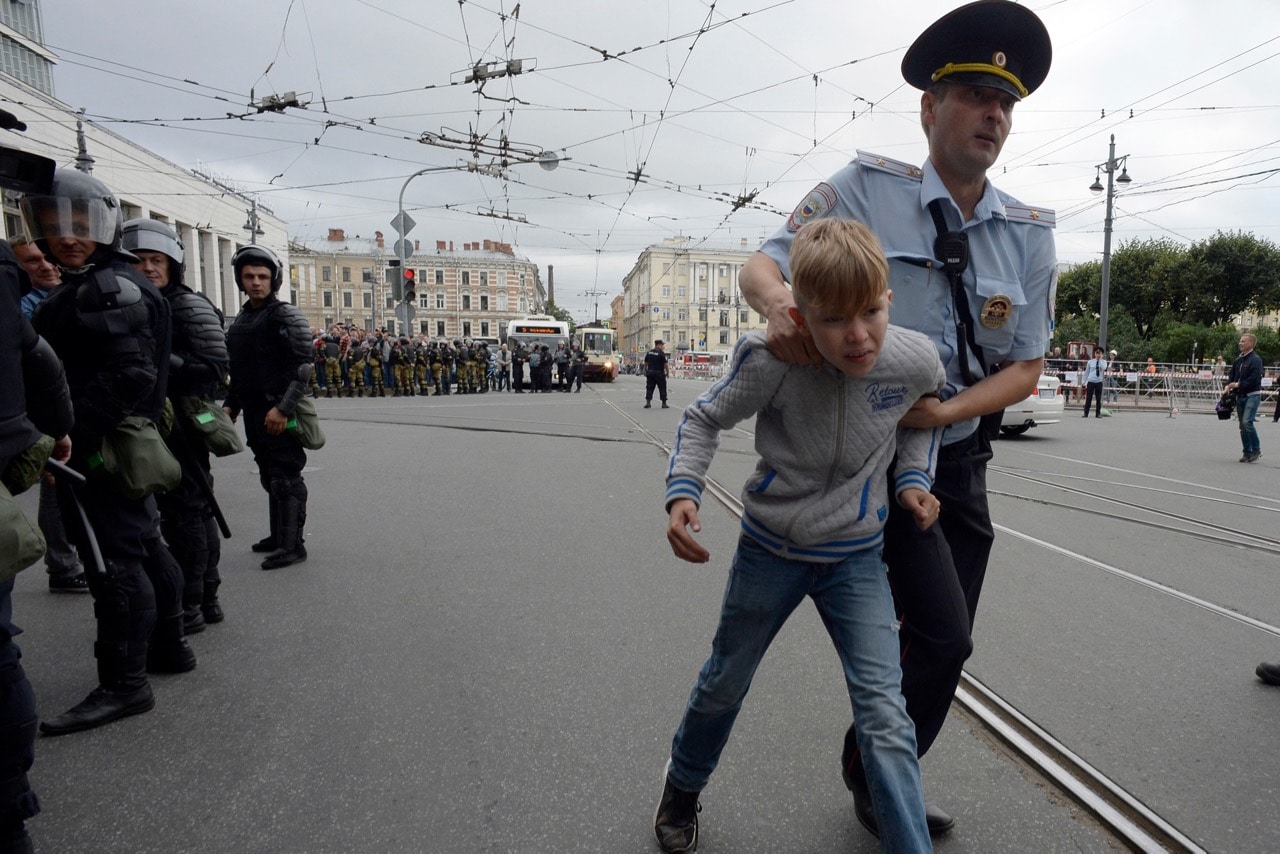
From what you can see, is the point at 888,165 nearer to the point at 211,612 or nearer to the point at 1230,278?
the point at 211,612

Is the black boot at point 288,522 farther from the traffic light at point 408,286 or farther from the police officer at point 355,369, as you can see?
Answer: the police officer at point 355,369

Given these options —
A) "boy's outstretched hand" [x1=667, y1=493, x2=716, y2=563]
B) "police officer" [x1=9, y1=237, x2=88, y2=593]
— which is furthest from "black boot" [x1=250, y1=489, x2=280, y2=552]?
"boy's outstretched hand" [x1=667, y1=493, x2=716, y2=563]

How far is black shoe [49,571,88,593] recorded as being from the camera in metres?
4.55

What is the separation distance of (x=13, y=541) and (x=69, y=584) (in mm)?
3171

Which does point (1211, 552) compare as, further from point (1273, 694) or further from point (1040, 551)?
point (1273, 694)

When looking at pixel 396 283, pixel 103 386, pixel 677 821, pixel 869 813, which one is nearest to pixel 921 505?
pixel 869 813

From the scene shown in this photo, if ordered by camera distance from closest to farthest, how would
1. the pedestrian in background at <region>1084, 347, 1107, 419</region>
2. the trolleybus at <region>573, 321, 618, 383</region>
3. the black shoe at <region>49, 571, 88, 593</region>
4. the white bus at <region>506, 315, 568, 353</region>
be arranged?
the black shoe at <region>49, 571, 88, 593</region> → the pedestrian in background at <region>1084, 347, 1107, 419</region> → the white bus at <region>506, 315, 568, 353</region> → the trolleybus at <region>573, 321, 618, 383</region>

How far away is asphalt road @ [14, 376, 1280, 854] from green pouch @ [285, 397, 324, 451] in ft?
2.59

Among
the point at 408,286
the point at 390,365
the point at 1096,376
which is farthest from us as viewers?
the point at 390,365

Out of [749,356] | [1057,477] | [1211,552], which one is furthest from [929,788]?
[1057,477]

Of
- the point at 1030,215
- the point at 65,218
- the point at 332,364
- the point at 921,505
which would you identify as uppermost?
the point at 65,218

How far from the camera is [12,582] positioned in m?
2.05

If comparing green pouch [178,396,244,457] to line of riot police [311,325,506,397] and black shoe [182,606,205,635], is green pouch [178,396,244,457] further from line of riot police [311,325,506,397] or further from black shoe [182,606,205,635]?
line of riot police [311,325,506,397]

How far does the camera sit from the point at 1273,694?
10.6 feet
